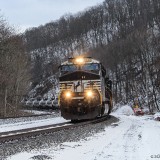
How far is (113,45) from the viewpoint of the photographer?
8056 cm

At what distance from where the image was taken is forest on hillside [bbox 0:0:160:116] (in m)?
59.3

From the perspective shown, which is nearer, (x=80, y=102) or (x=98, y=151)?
(x=98, y=151)

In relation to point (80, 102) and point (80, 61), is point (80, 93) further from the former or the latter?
point (80, 61)

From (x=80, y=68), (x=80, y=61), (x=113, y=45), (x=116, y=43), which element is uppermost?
(x=116, y=43)

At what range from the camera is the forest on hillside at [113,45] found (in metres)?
59.3

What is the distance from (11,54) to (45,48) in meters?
91.3

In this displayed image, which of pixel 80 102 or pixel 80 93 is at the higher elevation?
pixel 80 93

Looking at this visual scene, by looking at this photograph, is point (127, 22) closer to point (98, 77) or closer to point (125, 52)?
point (125, 52)

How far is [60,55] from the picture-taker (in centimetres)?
11475

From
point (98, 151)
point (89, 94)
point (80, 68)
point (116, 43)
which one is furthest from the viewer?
point (116, 43)

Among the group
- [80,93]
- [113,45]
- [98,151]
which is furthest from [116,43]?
[98,151]

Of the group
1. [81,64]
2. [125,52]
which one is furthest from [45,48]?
[81,64]

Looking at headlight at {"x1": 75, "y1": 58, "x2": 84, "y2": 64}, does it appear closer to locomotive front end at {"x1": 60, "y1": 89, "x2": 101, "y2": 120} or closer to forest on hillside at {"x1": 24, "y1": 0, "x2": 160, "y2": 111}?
locomotive front end at {"x1": 60, "y1": 89, "x2": 101, "y2": 120}

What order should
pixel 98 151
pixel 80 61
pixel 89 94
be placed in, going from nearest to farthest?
pixel 98 151, pixel 89 94, pixel 80 61
